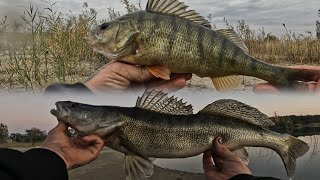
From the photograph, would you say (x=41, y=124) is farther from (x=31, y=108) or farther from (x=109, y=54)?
(x=109, y=54)

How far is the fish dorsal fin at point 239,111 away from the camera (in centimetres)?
72

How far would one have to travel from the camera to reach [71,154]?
2.54ft

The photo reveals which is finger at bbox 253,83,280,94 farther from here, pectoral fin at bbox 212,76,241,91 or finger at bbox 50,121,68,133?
finger at bbox 50,121,68,133

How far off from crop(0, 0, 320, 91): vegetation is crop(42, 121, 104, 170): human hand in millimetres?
333

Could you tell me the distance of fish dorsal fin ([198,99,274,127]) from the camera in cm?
72

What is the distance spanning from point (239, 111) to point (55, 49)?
69 cm

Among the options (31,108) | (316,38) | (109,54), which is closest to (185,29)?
(109,54)

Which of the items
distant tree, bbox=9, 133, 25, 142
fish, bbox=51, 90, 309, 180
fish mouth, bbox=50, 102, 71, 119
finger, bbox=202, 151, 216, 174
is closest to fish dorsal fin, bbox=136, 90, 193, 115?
fish, bbox=51, 90, 309, 180

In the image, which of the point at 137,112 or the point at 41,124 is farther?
the point at 41,124

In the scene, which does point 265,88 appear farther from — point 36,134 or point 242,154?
point 36,134

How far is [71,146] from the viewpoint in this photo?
2.57ft

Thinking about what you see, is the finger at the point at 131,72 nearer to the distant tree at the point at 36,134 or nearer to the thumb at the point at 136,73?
the thumb at the point at 136,73

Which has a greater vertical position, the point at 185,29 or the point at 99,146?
the point at 185,29

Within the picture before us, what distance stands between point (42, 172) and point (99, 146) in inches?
3.7
